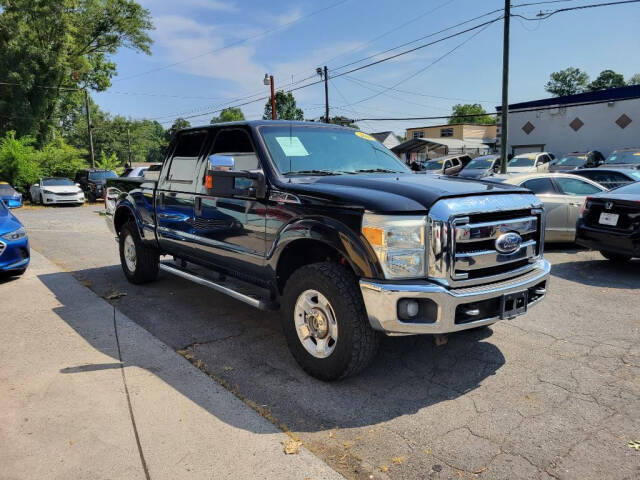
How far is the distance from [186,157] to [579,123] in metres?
32.7

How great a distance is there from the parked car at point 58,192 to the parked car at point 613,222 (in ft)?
72.3

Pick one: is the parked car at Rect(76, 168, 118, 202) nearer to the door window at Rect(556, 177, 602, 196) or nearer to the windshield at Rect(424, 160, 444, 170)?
the windshield at Rect(424, 160, 444, 170)

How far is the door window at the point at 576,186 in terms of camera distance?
8867 millimetres

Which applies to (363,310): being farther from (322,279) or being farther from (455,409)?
(455,409)

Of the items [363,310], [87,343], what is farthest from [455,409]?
[87,343]

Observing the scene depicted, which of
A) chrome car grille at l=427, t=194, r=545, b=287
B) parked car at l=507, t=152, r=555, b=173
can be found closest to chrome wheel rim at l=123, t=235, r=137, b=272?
chrome car grille at l=427, t=194, r=545, b=287

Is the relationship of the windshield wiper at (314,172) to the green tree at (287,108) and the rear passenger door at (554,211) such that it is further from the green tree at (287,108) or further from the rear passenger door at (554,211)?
the green tree at (287,108)

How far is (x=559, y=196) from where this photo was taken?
871 centimetres

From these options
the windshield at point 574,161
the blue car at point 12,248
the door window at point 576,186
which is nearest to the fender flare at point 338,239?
the blue car at point 12,248

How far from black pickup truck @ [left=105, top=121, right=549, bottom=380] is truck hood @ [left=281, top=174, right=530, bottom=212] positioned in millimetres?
11

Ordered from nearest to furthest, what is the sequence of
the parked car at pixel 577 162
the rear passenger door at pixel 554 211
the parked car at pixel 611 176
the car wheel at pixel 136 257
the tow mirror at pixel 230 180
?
the tow mirror at pixel 230 180, the car wheel at pixel 136 257, the rear passenger door at pixel 554 211, the parked car at pixel 611 176, the parked car at pixel 577 162

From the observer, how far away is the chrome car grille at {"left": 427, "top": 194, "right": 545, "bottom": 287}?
10.2 feet

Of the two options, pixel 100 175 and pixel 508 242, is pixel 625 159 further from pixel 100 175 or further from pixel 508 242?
pixel 100 175

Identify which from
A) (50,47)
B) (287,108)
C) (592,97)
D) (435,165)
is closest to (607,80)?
(287,108)
